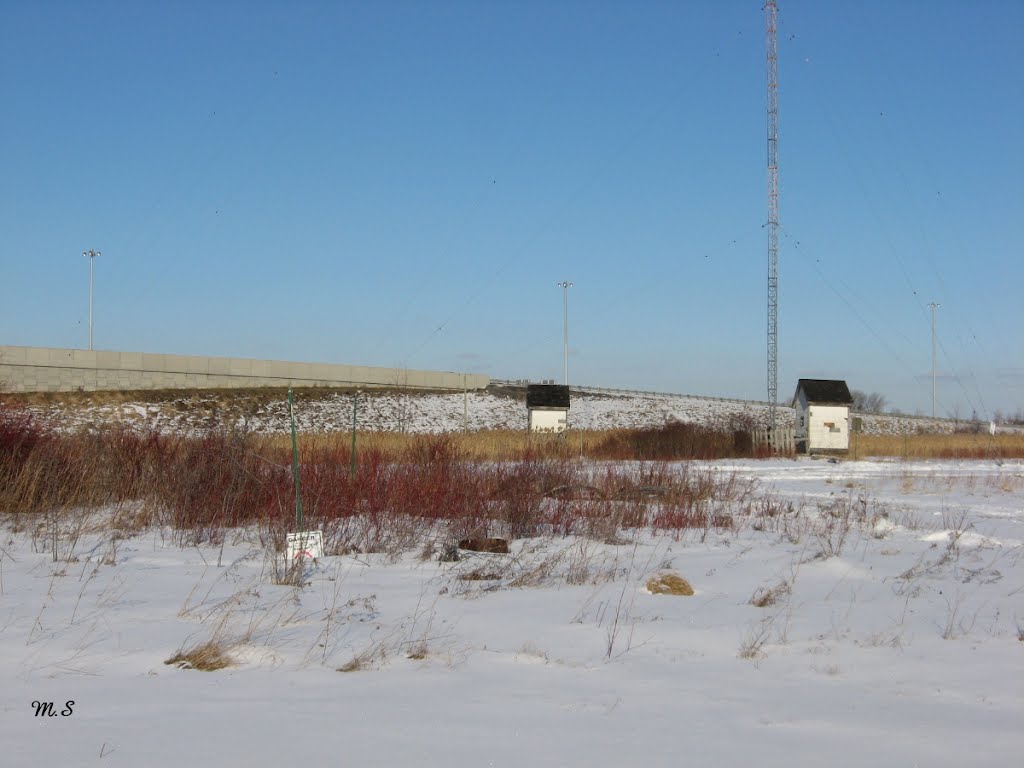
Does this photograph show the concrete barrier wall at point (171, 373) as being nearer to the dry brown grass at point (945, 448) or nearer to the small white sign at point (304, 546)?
the dry brown grass at point (945, 448)

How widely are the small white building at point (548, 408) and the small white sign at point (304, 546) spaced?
2531 cm

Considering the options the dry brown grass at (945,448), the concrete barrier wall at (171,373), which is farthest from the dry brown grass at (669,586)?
the concrete barrier wall at (171,373)

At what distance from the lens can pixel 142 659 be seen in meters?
4.50

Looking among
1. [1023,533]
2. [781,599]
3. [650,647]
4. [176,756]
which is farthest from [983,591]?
[176,756]

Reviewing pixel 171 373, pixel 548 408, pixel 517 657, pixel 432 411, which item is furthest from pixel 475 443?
pixel 171 373

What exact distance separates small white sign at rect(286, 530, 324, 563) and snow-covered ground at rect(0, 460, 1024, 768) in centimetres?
19

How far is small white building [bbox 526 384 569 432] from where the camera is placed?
32531 millimetres

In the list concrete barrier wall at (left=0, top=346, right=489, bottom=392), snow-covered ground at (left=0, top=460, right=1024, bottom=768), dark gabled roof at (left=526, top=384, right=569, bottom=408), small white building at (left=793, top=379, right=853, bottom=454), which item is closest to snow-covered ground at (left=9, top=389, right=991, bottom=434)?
concrete barrier wall at (left=0, top=346, right=489, bottom=392)

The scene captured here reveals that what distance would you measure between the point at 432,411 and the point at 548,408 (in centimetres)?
1865

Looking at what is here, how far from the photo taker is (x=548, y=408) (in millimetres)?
32656

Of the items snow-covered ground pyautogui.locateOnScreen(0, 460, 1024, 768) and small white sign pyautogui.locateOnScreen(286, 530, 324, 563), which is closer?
snow-covered ground pyautogui.locateOnScreen(0, 460, 1024, 768)

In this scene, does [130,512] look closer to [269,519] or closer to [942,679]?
[269,519]

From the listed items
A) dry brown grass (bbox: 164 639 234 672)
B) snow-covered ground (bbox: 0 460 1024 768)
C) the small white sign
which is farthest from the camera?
the small white sign

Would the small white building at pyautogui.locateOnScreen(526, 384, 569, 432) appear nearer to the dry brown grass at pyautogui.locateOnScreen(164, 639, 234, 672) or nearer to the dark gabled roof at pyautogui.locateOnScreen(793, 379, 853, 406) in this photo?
the dark gabled roof at pyautogui.locateOnScreen(793, 379, 853, 406)
